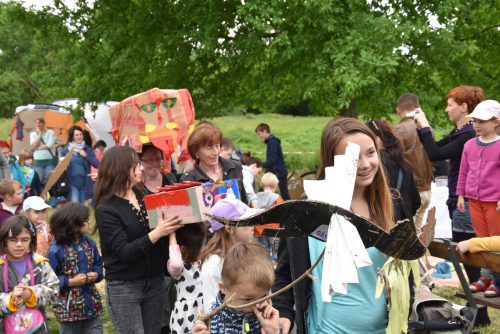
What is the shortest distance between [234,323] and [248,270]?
0.78 ft

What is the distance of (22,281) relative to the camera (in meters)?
5.16

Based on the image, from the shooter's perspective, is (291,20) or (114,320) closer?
(114,320)

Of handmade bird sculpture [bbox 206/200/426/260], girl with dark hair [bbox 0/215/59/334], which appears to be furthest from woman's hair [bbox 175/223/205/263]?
handmade bird sculpture [bbox 206/200/426/260]

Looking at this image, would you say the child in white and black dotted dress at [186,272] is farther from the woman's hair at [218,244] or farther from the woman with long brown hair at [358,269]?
the woman with long brown hair at [358,269]

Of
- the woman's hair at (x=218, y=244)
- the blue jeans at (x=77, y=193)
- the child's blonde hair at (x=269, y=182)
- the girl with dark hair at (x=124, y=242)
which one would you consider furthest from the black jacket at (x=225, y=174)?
the blue jeans at (x=77, y=193)

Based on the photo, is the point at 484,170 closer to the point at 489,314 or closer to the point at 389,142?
the point at 389,142

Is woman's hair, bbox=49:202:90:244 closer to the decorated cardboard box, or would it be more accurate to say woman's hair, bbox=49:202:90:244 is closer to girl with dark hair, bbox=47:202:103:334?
girl with dark hair, bbox=47:202:103:334

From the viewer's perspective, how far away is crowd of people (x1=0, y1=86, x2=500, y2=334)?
287 cm

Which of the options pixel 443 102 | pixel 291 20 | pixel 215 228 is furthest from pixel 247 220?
pixel 443 102

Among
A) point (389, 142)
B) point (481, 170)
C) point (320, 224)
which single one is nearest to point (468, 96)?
point (481, 170)

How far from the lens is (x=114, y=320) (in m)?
4.84

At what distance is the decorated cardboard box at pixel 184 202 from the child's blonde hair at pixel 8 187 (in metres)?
3.23

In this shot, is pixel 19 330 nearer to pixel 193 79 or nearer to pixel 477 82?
pixel 193 79

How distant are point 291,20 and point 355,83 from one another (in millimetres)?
1943
